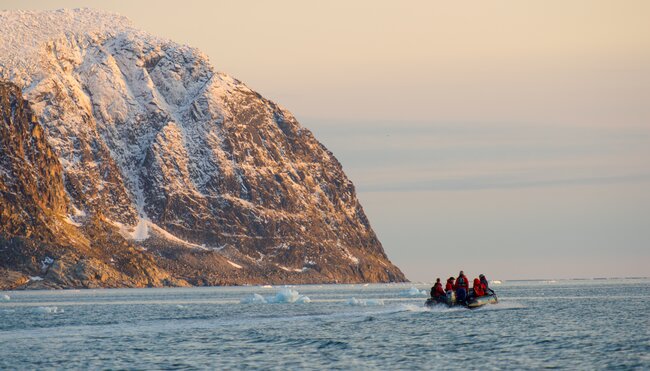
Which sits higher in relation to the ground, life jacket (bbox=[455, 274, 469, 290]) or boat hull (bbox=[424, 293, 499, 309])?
life jacket (bbox=[455, 274, 469, 290])

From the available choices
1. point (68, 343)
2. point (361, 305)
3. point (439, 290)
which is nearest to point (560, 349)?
point (68, 343)

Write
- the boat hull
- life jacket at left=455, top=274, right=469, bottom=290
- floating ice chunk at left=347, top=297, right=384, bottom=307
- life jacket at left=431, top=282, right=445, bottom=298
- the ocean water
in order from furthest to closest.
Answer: floating ice chunk at left=347, top=297, right=384, bottom=307
life jacket at left=431, top=282, right=445, bottom=298
the boat hull
life jacket at left=455, top=274, right=469, bottom=290
the ocean water

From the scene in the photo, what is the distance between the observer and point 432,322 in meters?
122

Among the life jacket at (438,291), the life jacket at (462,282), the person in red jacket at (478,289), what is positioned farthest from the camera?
the person in red jacket at (478,289)

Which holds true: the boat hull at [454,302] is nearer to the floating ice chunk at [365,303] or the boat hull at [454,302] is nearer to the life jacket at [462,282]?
the life jacket at [462,282]

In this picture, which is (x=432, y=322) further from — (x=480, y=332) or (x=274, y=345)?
(x=274, y=345)

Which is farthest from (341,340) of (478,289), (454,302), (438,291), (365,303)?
(365,303)

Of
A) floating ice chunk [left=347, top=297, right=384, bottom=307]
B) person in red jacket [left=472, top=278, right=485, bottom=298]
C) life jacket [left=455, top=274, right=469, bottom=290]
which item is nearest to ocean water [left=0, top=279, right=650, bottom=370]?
person in red jacket [left=472, top=278, right=485, bottom=298]

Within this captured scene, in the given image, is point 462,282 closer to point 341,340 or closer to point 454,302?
point 454,302

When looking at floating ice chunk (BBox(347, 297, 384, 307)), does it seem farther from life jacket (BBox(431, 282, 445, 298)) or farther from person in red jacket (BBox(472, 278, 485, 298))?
person in red jacket (BBox(472, 278, 485, 298))

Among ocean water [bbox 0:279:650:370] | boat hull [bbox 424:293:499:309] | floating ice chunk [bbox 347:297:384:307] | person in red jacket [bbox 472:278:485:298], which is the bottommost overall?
ocean water [bbox 0:279:650:370]

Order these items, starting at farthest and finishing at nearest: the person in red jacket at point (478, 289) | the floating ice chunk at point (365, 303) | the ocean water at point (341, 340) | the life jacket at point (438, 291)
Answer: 1. the floating ice chunk at point (365, 303)
2. the person in red jacket at point (478, 289)
3. the life jacket at point (438, 291)
4. the ocean water at point (341, 340)

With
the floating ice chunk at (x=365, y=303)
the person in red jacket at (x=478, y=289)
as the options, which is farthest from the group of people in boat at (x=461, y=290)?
the floating ice chunk at (x=365, y=303)

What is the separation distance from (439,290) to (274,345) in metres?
50.5
